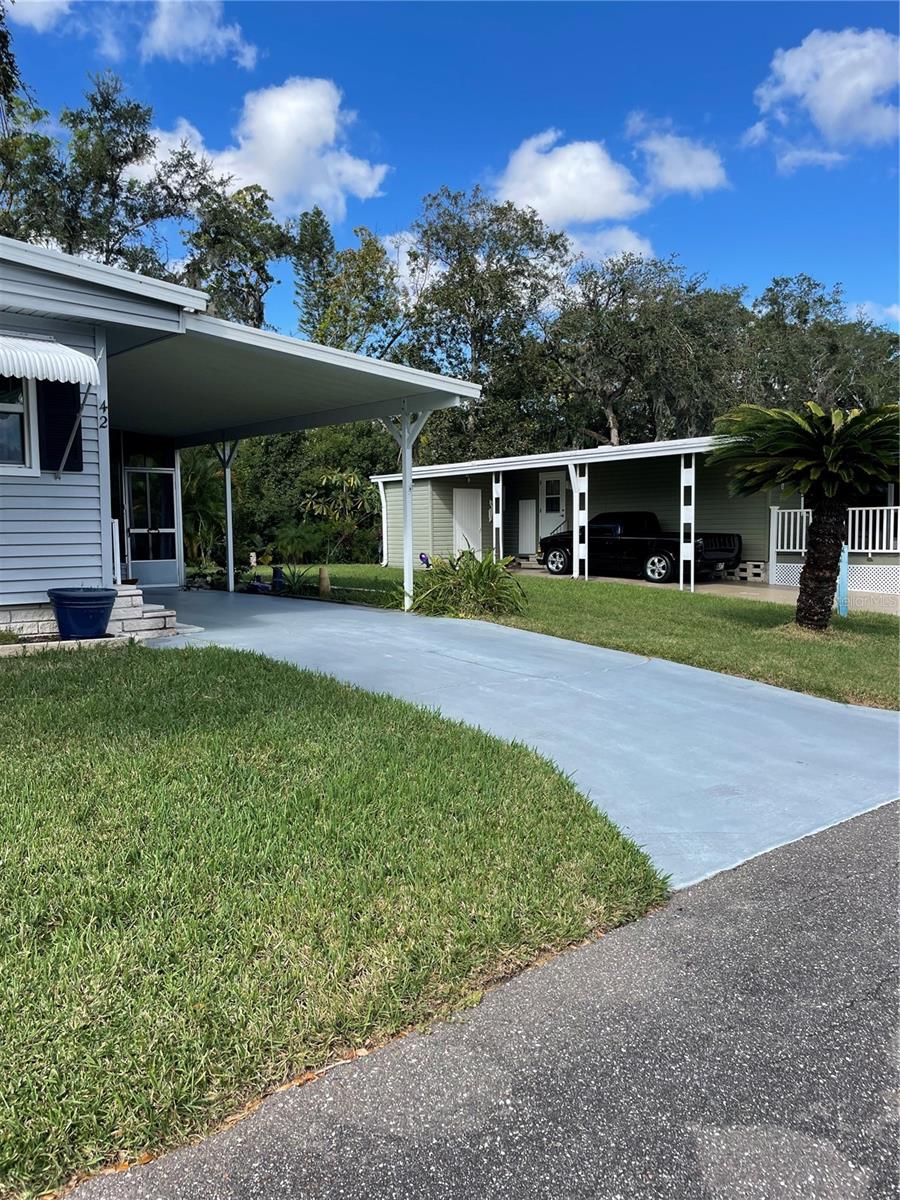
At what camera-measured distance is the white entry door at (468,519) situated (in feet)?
73.9

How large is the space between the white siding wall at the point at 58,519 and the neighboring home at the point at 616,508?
946 centimetres

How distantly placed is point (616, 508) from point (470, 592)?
994 cm

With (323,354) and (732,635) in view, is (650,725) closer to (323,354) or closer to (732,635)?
(732,635)

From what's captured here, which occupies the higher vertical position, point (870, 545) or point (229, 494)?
point (229, 494)

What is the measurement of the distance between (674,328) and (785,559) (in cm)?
1313

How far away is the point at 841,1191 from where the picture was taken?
1.88m

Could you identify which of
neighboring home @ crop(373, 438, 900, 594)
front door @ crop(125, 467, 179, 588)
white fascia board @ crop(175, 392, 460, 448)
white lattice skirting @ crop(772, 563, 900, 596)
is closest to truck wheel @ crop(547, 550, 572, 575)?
neighboring home @ crop(373, 438, 900, 594)

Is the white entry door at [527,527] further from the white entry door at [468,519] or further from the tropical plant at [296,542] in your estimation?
the tropical plant at [296,542]

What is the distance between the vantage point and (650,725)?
19.3 feet

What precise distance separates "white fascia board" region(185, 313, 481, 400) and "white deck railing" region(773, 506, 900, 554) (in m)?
7.02

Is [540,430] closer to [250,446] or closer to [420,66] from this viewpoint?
[250,446]

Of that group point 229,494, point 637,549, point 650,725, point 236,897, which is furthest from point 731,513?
point 236,897

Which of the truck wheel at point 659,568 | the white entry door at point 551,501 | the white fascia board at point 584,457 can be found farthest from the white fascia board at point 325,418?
the white entry door at point 551,501

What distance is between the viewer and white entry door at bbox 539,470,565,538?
21.0 meters
